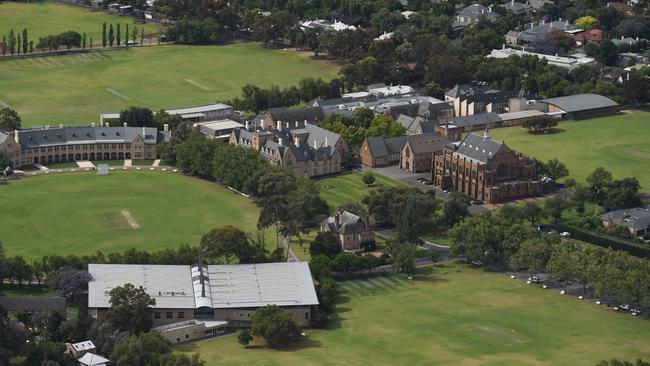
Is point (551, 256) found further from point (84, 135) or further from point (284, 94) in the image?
point (284, 94)

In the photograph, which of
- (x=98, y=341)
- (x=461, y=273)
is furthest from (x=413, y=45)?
(x=98, y=341)

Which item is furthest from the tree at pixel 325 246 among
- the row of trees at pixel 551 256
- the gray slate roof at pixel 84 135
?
the gray slate roof at pixel 84 135

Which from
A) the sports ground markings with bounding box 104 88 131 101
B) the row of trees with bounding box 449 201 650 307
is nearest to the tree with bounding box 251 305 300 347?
the row of trees with bounding box 449 201 650 307

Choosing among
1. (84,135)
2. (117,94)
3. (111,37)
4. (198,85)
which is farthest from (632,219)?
(111,37)

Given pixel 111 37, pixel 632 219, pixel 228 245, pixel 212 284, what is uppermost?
pixel 111 37

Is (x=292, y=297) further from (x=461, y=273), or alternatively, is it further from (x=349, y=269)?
(x=461, y=273)

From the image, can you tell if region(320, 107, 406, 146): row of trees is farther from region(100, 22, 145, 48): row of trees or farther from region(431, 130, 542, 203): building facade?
region(100, 22, 145, 48): row of trees

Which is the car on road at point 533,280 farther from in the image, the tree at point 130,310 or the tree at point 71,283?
the tree at point 71,283
